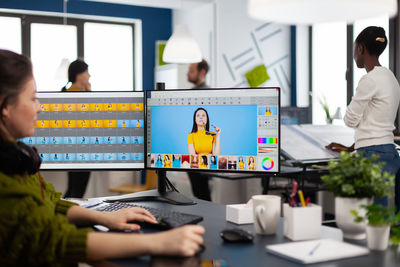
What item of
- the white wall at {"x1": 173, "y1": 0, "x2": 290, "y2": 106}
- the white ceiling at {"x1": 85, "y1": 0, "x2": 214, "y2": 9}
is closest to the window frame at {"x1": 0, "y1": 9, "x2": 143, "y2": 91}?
the white ceiling at {"x1": 85, "y1": 0, "x2": 214, "y2": 9}

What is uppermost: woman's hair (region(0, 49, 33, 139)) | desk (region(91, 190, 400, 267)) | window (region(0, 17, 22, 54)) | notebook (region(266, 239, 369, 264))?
window (region(0, 17, 22, 54))

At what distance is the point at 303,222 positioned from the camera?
123 cm

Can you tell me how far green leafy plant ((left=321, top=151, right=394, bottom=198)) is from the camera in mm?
1184

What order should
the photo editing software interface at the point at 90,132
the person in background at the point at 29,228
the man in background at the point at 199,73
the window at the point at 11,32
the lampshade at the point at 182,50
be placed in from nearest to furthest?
the person in background at the point at 29,228, the photo editing software interface at the point at 90,132, the lampshade at the point at 182,50, the man in background at the point at 199,73, the window at the point at 11,32

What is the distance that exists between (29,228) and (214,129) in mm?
911

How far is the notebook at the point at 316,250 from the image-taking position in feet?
3.43

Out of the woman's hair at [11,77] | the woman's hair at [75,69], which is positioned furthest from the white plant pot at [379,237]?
the woman's hair at [75,69]

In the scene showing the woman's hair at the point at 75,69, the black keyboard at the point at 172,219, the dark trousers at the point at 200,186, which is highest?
the woman's hair at the point at 75,69

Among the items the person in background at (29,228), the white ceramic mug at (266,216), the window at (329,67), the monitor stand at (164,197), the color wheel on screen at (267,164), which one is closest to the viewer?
the person in background at (29,228)

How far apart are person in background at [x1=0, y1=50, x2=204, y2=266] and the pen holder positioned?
259 mm

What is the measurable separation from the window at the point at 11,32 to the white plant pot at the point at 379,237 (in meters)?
5.79

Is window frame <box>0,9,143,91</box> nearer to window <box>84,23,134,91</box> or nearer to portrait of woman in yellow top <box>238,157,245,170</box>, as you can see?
window <box>84,23,134,91</box>

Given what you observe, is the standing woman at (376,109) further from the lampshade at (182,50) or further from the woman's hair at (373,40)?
the lampshade at (182,50)

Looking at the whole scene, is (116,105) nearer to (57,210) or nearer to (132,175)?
(57,210)
